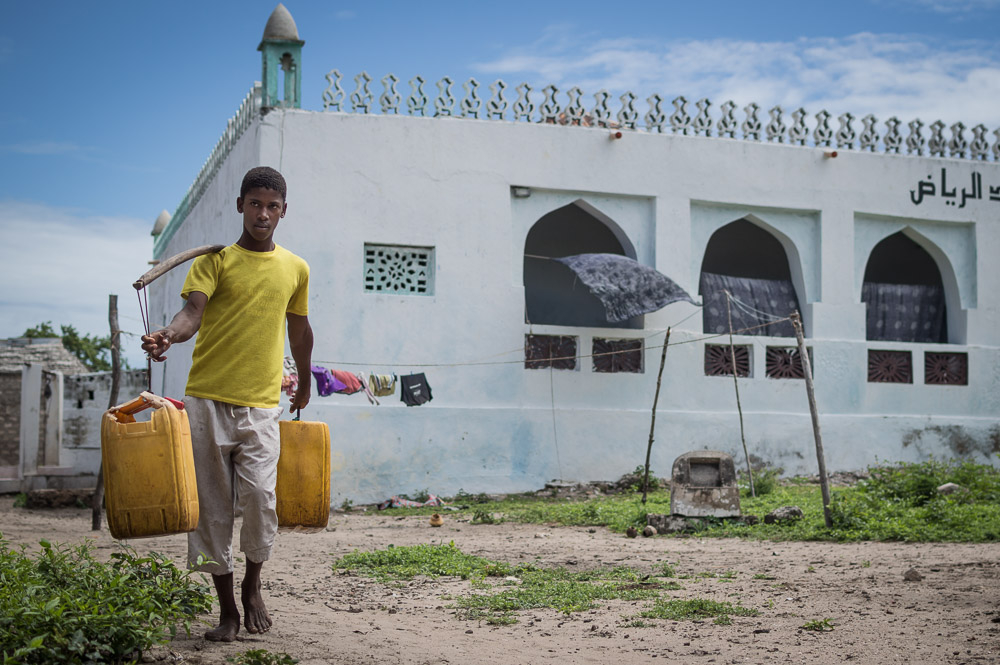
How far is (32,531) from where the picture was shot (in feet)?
31.2

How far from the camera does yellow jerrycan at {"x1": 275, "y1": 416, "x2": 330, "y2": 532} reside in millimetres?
4195

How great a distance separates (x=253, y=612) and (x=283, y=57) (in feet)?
31.2

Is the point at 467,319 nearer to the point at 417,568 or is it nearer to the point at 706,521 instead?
the point at 706,521

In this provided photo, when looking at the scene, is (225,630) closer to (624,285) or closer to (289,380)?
(289,380)

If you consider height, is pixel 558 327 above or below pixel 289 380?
above

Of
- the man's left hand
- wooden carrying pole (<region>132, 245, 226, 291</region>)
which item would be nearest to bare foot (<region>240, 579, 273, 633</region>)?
the man's left hand

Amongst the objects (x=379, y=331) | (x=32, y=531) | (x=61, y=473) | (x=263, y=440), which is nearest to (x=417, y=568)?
(x=263, y=440)

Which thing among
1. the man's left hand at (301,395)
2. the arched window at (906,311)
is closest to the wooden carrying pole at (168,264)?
the man's left hand at (301,395)

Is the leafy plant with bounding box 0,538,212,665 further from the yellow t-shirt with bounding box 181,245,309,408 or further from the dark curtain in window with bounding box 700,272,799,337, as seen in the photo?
the dark curtain in window with bounding box 700,272,799,337

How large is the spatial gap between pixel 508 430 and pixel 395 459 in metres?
1.49

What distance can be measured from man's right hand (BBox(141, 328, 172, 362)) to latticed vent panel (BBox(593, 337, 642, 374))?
9.65 meters

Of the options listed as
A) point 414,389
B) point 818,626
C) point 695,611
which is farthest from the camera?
point 414,389

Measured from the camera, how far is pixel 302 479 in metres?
4.21

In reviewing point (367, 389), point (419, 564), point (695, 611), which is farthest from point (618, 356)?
point (695, 611)
